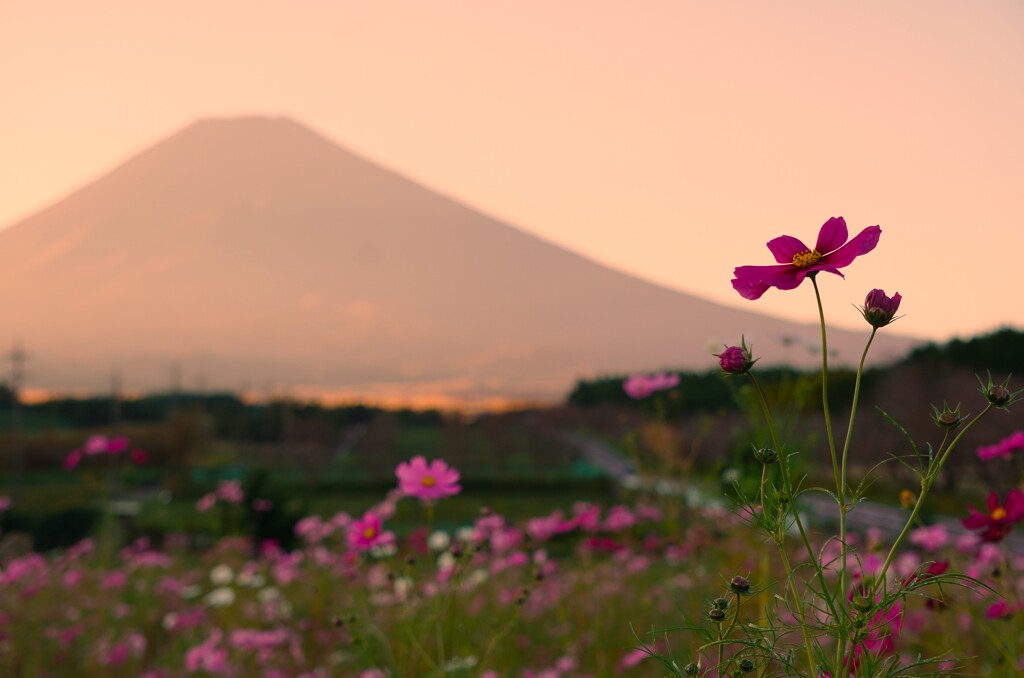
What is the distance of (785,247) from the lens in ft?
3.97

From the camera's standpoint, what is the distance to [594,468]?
3084 cm

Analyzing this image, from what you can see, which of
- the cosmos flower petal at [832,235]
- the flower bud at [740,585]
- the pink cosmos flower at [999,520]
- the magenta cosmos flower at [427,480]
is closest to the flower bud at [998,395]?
the cosmos flower petal at [832,235]

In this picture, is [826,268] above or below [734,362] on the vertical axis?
above

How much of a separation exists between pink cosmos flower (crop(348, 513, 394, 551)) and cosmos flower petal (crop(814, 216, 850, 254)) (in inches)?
59.4

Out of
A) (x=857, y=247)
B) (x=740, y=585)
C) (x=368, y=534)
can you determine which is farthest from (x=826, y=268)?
(x=368, y=534)

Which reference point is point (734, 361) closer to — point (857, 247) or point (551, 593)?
point (857, 247)

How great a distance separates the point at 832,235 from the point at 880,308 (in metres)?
0.15

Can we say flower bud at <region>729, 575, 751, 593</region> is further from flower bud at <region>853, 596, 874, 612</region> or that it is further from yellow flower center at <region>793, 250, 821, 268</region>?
Answer: yellow flower center at <region>793, 250, 821, 268</region>

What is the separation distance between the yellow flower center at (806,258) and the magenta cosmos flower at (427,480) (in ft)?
3.54

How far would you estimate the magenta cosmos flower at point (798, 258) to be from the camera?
1171mm

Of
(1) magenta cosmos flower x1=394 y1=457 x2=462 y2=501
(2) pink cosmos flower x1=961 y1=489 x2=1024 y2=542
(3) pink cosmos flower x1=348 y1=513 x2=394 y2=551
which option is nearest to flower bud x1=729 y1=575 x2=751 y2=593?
(1) magenta cosmos flower x1=394 y1=457 x2=462 y2=501

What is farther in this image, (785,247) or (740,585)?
(785,247)

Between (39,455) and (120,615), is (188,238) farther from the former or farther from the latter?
(120,615)

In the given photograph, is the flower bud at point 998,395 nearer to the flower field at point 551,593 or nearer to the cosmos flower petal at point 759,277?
the flower field at point 551,593
